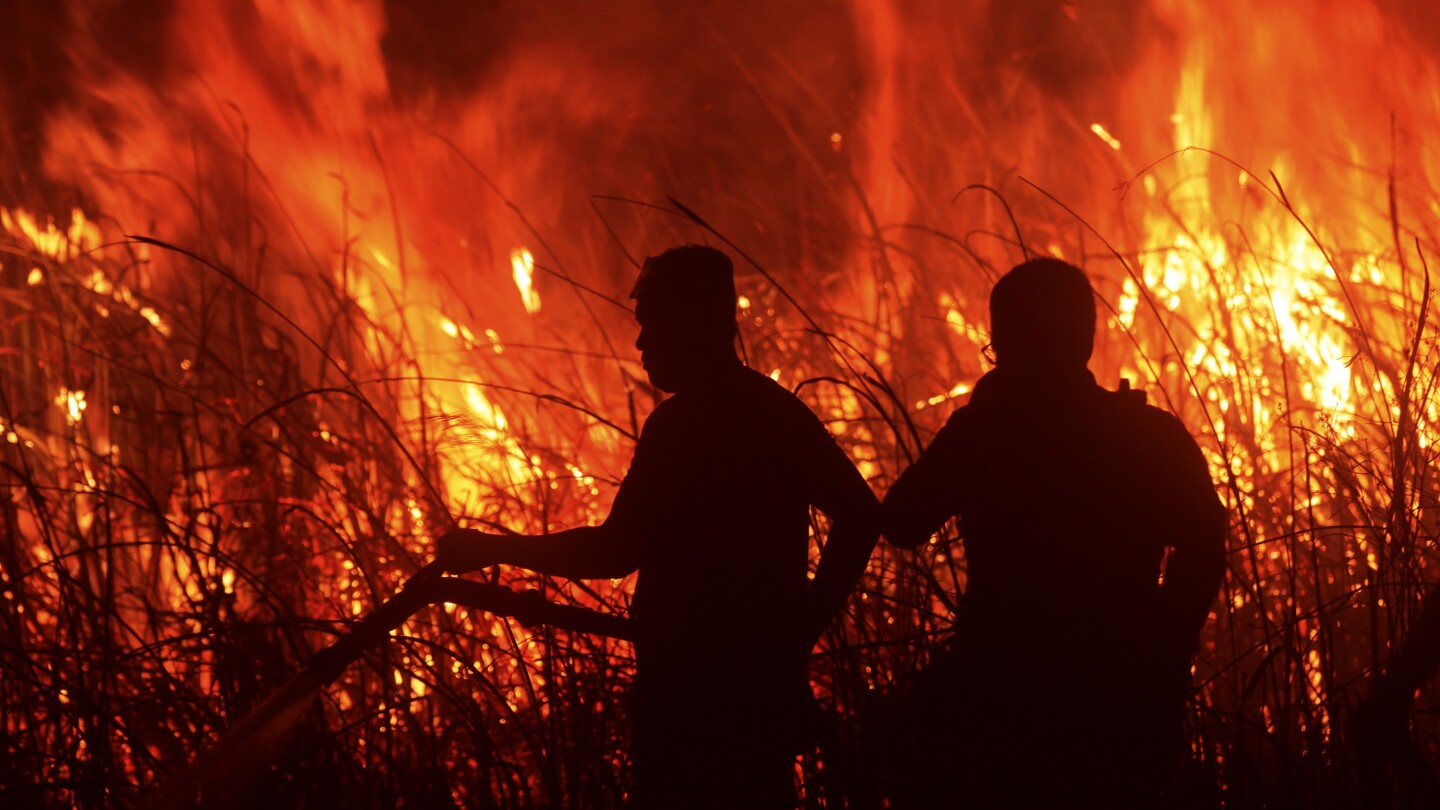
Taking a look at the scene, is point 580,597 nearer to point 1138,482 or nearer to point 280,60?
point 1138,482

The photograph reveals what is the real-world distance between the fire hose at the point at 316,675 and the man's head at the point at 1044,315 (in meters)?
0.67

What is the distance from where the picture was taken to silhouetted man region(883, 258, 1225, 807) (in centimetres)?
189

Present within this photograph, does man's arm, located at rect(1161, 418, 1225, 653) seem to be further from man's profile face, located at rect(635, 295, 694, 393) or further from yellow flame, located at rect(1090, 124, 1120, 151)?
yellow flame, located at rect(1090, 124, 1120, 151)

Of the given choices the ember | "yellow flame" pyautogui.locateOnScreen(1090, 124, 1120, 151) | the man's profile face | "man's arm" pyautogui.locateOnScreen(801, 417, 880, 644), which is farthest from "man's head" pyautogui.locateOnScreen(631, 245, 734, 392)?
"yellow flame" pyautogui.locateOnScreen(1090, 124, 1120, 151)

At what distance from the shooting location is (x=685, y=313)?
1994mm

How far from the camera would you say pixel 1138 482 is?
1888 millimetres

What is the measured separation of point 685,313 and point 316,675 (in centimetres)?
72

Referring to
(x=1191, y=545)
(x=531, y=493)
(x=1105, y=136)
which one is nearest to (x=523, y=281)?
(x=531, y=493)

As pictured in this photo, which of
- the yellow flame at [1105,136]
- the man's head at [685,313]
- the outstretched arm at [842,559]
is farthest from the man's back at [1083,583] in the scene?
the yellow flame at [1105,136]

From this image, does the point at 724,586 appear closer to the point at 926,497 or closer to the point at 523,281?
the point at 926,497

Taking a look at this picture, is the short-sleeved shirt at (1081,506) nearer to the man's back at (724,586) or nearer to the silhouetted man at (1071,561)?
the silhouetted man at (1071,561)

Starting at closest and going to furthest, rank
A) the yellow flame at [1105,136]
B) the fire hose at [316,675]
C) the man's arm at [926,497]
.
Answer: the fire hose at [316,675]
the man's arm at [926,497]
the yellow flame at [1105,136]

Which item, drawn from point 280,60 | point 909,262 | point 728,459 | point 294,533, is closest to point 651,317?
point 728,459

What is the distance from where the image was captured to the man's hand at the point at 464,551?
1839 mm
